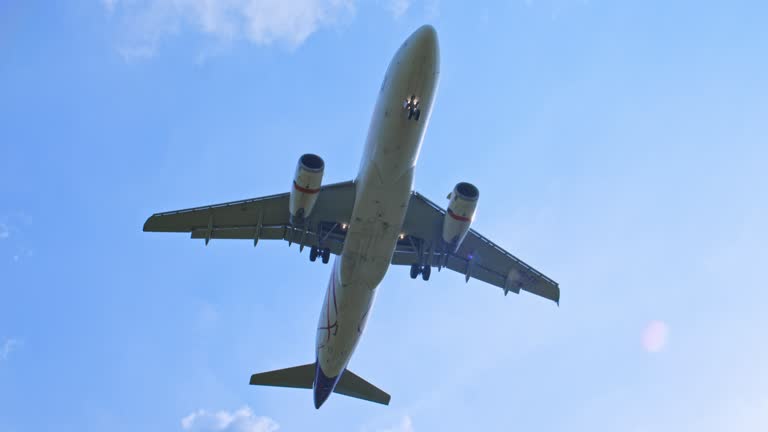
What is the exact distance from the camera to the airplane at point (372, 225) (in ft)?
61.6

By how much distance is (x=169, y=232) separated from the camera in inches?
920

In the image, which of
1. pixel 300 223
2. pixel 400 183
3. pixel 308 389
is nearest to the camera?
pixel 400 183

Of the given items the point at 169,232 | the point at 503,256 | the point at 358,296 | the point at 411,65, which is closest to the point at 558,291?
the point at 503,256

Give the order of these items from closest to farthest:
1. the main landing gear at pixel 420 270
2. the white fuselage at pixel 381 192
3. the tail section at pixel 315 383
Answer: the white fuselage at pixel 381 192
the main landing gear at pixel 420 270
the tail section at pixel 315 383

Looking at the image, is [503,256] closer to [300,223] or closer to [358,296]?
[358,296]

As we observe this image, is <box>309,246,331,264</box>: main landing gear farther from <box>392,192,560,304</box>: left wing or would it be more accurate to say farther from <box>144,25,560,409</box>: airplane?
<box>392,192,560,304</box>: left wing

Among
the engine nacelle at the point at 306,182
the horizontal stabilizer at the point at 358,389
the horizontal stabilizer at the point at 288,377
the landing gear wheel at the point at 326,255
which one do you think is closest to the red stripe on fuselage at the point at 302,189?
the engine nacelle at the point at 306,182

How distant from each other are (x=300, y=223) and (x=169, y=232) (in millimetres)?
5067

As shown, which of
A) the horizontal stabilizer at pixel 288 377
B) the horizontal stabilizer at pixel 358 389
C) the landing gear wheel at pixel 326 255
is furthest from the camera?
the horizontal stabilizer at pixel 358 389

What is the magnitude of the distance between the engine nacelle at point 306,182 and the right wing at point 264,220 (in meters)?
1.91

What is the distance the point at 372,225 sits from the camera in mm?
20531

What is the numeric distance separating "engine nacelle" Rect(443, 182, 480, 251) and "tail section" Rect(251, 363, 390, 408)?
8457 millimetres

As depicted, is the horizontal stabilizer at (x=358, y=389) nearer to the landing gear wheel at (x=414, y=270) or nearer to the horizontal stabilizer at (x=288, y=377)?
the horizontal stabilizer at (x=288, y=377)

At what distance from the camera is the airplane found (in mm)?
18766
